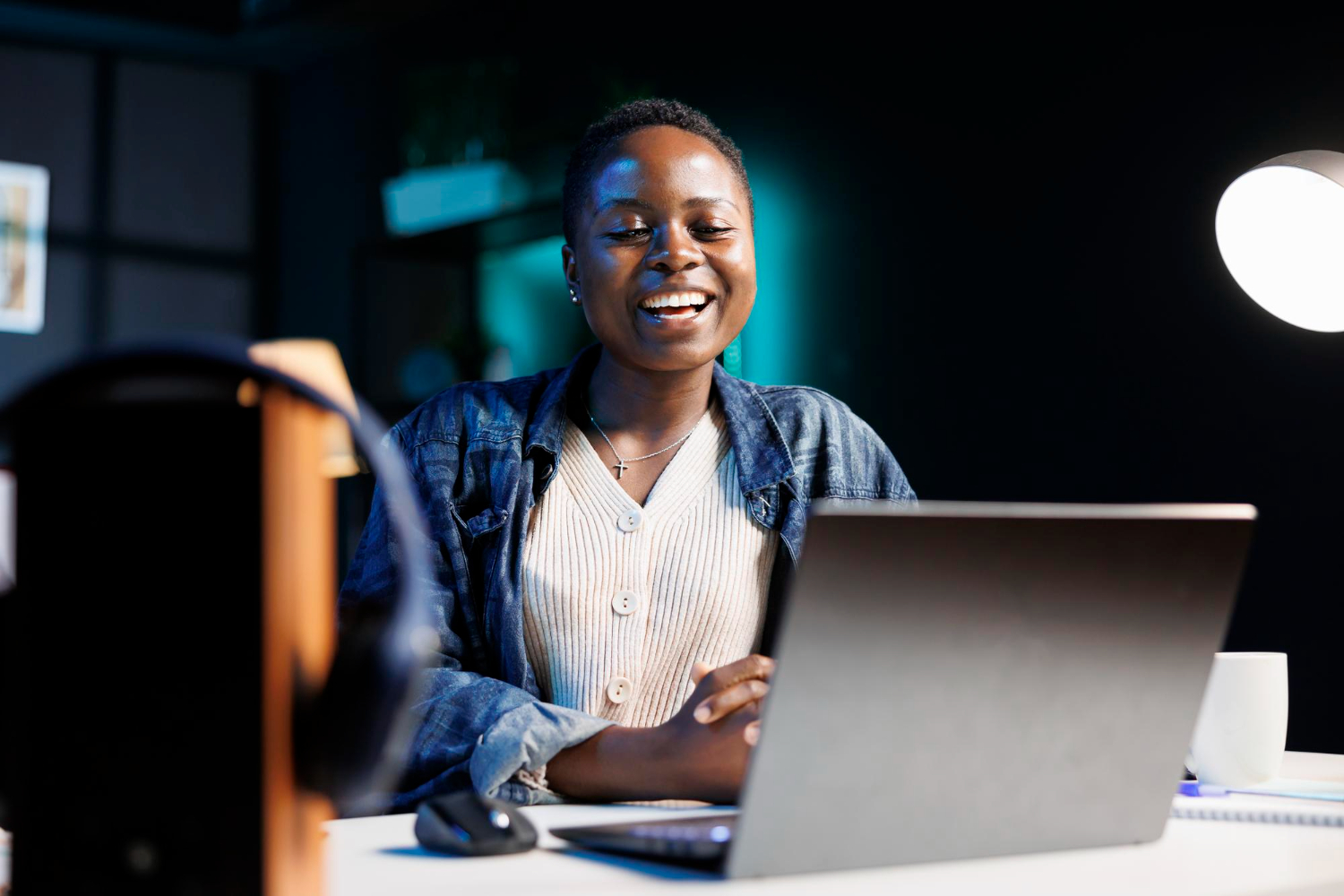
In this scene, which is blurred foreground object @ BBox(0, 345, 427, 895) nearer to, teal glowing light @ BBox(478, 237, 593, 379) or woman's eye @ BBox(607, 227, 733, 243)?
woman's eye @ BBox(607, 227, 733, 243)

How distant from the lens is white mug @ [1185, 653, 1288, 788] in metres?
1.07

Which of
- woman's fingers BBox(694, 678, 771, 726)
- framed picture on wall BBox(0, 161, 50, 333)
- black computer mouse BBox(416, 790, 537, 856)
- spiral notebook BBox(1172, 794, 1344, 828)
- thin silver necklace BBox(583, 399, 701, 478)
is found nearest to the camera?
black computer mouse BBox(416, 790, 537, 856)

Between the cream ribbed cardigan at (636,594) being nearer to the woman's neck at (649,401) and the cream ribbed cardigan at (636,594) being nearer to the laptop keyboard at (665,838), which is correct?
the woman's neck at (649,401)

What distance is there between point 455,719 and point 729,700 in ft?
1.15

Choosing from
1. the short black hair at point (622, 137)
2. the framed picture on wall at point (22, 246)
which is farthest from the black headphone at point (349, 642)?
the framed picture on wall at point (22, 246)

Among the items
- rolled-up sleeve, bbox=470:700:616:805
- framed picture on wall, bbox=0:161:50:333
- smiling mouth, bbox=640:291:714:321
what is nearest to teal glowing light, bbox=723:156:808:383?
smiling mouth, bbox=640:291:714:321

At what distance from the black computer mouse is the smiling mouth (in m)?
0.86

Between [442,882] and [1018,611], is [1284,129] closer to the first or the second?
[1018,611]

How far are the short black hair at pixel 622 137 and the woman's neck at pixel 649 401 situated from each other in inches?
8.0

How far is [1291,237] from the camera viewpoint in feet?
4.50

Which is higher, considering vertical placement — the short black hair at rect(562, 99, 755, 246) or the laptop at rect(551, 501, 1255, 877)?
the short black hair at rect(562, 99, 755, 246)

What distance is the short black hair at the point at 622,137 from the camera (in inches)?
66.6

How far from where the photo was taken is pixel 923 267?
2.57 meters

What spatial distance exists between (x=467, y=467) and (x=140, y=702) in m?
1.11
